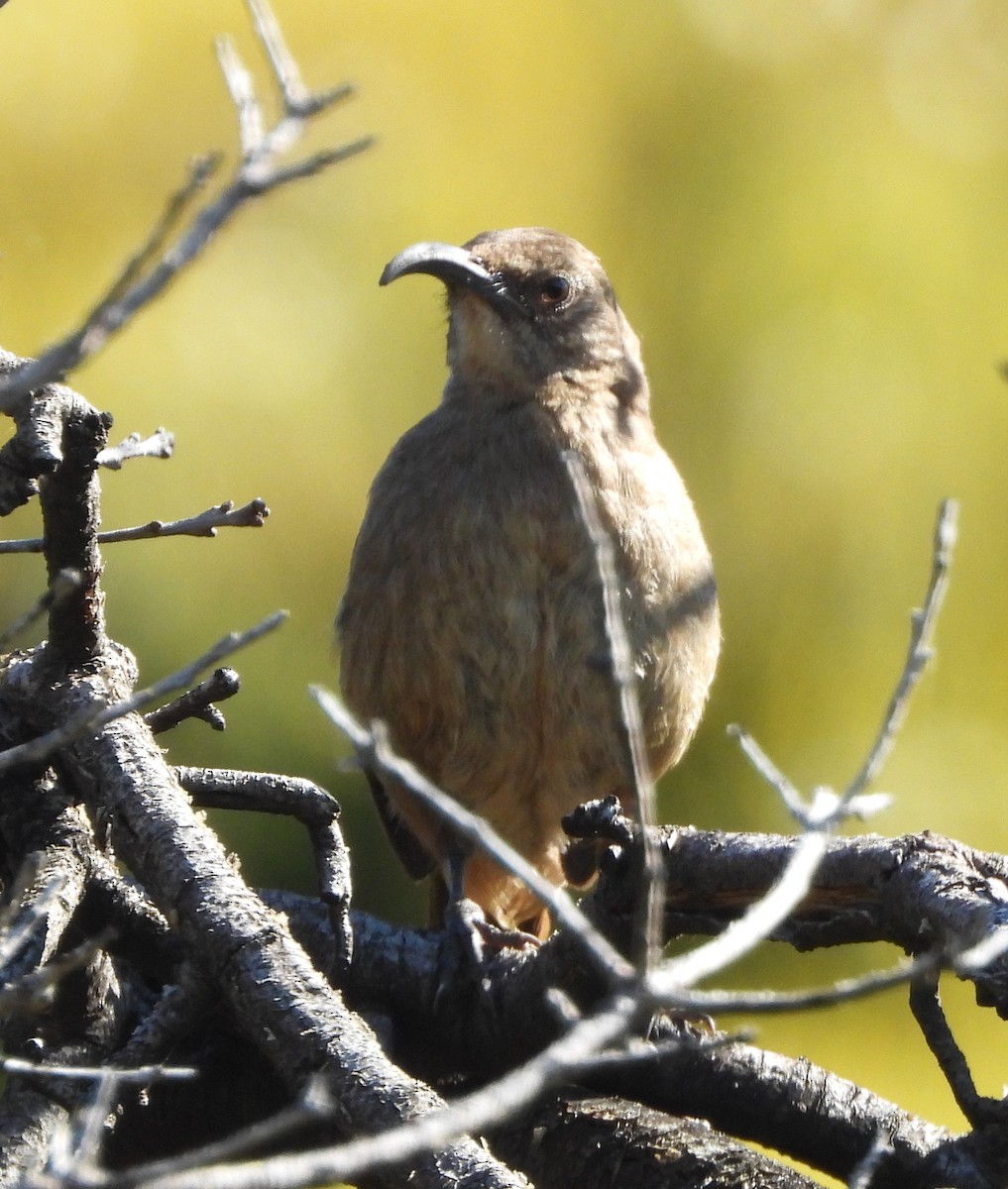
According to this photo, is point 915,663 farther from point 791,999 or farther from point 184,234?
point 184,234

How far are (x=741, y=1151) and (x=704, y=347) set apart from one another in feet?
9.26

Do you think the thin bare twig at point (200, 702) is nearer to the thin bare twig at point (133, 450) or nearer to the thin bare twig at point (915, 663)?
the thin bare twig at point (133, 450)

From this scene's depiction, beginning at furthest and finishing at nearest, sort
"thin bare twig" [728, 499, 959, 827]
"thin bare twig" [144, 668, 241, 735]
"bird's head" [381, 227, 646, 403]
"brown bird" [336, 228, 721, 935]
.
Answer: "bird's head" [381, 227, 646, 403]
"brown bird" [336, 228, 721, 935]
"thin bare twig" [144, 668, 241, 735]
"thin bare twig" [728, 499, 959, 827]

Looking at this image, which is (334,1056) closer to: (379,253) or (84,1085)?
(84,1085)

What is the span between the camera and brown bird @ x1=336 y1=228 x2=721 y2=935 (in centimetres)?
422

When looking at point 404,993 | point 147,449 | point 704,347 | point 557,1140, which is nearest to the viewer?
point 147,449

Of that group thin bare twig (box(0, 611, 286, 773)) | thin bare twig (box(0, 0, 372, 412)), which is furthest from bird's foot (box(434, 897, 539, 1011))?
thin bare twig (box(0, 0, 372, 412))

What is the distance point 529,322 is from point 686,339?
699 mm

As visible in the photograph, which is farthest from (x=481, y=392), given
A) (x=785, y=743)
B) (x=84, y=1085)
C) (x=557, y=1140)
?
(x=84, y=1085)

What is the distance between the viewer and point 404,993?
335 centimetres

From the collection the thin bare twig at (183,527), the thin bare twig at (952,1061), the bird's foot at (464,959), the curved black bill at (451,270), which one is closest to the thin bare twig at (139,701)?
the thin bare twig at (183,527)

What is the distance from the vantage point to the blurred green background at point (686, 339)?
437 centimetres

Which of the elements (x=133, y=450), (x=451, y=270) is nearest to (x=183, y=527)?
(x=133, y=450)

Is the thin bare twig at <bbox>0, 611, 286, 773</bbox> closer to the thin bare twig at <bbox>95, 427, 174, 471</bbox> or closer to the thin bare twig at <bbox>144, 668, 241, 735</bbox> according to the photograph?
the thin bare twig at <bbox>95, 427, 174, 471</bbox>
